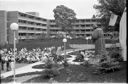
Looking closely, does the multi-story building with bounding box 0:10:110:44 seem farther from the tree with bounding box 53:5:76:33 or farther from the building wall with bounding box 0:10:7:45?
the tree with bounding box 53:5:76:33

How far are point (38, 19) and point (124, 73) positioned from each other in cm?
6228

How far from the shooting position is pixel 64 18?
57.0 meters

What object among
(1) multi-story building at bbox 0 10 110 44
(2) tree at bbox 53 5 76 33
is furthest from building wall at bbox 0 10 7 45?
(2) tree at bbox 53 5 76 33

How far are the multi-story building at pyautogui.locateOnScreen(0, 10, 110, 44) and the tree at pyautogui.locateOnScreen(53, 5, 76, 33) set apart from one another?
25.8 feet

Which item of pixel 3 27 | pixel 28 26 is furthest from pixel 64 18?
pixel 3 27

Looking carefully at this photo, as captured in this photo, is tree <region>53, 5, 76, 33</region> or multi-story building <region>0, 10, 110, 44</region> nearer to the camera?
multi-story building <region>0, 10, 110, 44</region>

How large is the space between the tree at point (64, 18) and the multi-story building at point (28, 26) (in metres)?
7.86

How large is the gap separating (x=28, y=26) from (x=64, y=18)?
11.9m

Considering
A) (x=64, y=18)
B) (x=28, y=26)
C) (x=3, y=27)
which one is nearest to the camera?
(x=3, y=27)

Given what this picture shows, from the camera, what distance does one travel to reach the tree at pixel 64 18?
5650cm

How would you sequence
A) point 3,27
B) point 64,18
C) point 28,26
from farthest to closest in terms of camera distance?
1. point 28,26
2. point 64,18
3. point 3,27

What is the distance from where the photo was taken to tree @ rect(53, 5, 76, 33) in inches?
2224

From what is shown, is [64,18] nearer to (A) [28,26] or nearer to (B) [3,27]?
(A) [28,26]

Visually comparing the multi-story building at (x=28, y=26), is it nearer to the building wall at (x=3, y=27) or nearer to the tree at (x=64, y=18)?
the building wall at (x=3, y=27)
